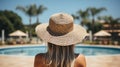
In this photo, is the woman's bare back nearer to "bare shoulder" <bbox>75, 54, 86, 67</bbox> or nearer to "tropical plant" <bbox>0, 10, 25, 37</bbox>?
"bare shoulder" <bbox>75, 54, 86, 67</bbox>

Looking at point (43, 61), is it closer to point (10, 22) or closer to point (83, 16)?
point (83, 16)

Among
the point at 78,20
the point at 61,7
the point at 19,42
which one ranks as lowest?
the point at 19,42

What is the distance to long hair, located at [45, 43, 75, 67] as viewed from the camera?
1382 mm

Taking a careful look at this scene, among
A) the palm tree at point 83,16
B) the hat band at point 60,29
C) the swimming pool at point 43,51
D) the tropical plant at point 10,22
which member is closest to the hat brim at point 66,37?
the hat band at point 60,29

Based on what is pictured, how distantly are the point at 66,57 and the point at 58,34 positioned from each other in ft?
0.55

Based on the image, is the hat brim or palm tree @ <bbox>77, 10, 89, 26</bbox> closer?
the hat brim

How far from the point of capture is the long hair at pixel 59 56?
1.38m

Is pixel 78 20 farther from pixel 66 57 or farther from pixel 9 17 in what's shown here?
pixel 66 57

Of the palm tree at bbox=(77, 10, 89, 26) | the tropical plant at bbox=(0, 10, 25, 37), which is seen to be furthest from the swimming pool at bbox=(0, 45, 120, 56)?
the palm tree at bbox=(77, 10, 89, 26)

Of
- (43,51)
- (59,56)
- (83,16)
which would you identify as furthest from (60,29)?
(83,16)

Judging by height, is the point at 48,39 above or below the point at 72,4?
below

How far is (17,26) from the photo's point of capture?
3431cm

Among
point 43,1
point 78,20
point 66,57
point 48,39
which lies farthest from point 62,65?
point 43,1

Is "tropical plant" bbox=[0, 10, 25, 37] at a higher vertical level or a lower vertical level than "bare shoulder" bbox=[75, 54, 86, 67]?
higher
